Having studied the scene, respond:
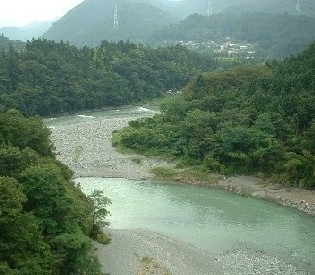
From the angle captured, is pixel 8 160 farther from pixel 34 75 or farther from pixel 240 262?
pixel 34 75

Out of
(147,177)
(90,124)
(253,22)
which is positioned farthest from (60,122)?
(253,22)

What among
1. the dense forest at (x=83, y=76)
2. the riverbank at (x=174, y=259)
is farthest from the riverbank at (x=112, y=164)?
the dense forest at (x=83, y=76)

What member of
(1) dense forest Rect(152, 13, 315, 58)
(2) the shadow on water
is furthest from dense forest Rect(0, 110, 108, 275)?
(1) dense forest Rect(152, 13, 315, 58)

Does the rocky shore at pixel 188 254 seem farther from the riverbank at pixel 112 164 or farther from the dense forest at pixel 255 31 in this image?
the dense forest at pixel 255 31

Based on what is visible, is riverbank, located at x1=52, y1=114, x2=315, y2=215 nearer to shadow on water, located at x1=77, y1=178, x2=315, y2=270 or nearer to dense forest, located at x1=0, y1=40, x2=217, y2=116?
shadow on water, located at x1=77, y1=178, x2=315, y2=270

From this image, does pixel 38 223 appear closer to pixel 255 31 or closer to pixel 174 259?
pixel 174 259

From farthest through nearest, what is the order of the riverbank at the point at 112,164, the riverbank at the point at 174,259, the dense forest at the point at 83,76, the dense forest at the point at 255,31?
1. the dense forest at the point at 255,31
2. the dense forest at the point at 83,76
3. the riverbank at the point at 112,164
4. the riverbank at the point at 174,259
